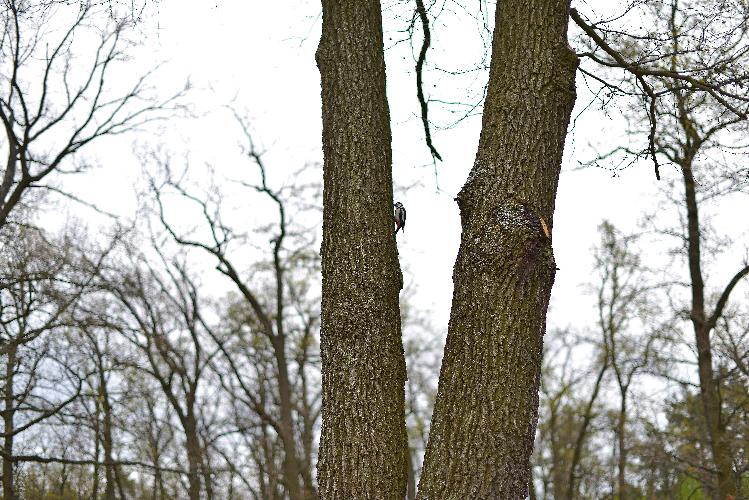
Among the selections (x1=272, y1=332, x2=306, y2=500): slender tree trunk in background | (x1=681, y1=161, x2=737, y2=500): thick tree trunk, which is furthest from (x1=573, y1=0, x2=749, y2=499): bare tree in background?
(x1=272, y1=332, x2=306, y2=500): slender tree trunk in background

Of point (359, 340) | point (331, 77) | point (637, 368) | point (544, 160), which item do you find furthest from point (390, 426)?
point (637, 368)

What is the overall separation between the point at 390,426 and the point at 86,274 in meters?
8.66

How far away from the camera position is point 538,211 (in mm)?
3463

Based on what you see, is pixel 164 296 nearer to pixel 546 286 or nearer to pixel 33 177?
pixel 33 177

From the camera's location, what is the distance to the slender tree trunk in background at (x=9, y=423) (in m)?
9.46

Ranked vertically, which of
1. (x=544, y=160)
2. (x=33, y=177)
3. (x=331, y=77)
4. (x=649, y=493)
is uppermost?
(x=33, y=177)

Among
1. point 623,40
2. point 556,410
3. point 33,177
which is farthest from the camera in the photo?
point 556,410

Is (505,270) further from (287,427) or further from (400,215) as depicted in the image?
(287,427)

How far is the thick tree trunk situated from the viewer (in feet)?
37.7

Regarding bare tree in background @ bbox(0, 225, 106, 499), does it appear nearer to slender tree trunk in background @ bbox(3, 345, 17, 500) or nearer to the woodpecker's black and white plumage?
slender tree trunk in background @ bbox(3, 345, 17, 500)

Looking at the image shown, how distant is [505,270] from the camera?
131 inches

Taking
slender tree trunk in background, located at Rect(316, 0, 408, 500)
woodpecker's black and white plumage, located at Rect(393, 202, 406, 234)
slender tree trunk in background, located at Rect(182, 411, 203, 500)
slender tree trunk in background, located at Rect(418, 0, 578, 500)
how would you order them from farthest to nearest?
slender tree trunk in background, located at Rect(182, 411, 203, 500)
woodpecker's black and white plumage, located at Rect(393, 202, 406, 234)
slender tree trunk in background, located at Rect(316, 0, 408, 500)
slender tree trunk in background, located at Rect(418, 0, 578, 500)

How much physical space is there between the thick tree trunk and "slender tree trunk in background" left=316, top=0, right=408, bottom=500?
8845 millimetres

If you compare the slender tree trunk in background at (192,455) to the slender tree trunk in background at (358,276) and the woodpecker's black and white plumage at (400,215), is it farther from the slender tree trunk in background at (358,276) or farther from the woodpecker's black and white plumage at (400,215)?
the slender tree trunk in background at (358,276)
